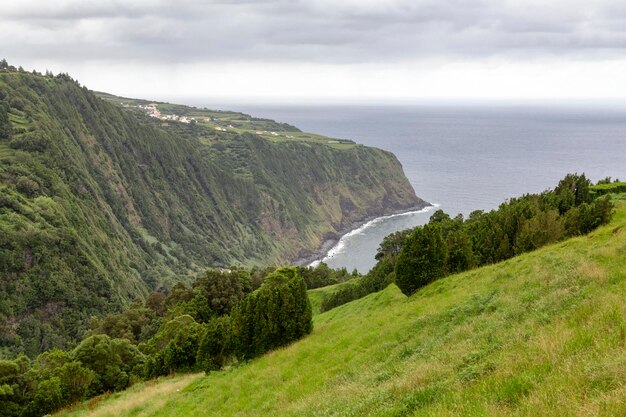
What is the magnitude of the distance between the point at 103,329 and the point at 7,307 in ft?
141

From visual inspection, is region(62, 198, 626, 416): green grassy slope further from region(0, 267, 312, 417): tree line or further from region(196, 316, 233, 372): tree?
region(196, 316, 233, 372): tree

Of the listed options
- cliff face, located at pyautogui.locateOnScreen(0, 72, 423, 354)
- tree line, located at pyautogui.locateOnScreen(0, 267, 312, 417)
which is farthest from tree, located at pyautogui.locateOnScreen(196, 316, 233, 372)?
cliff face, located at pyautogui.locateOnScreen(0, 72, 423, 354)

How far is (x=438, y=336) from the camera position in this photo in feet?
66.4

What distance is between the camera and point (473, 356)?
13711mm

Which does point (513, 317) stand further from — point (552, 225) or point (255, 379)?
point (552, 225)

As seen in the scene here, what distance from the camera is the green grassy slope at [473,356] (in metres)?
9.20

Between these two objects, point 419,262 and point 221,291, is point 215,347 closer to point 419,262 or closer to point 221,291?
point 419,262

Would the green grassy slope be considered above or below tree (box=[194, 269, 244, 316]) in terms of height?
above

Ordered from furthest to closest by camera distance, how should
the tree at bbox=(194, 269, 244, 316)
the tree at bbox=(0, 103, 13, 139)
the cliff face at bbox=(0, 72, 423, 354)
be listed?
the tree at bbox=(0, 103, 13, 139) → the cliff face at bbox=(0, 72, 423, 354) → the tree at bbox=(194, 269, 244, 316)

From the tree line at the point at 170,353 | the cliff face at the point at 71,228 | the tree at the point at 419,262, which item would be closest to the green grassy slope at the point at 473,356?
the tree at the point at 419,262

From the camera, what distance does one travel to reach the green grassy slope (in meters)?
9.20

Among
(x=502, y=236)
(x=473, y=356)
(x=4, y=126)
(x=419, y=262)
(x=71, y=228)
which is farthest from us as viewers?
(x=4, y=126)

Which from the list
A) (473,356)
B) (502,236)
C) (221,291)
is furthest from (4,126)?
(473,356)

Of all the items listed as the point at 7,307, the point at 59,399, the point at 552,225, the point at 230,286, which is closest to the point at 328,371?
the point at 552,225
